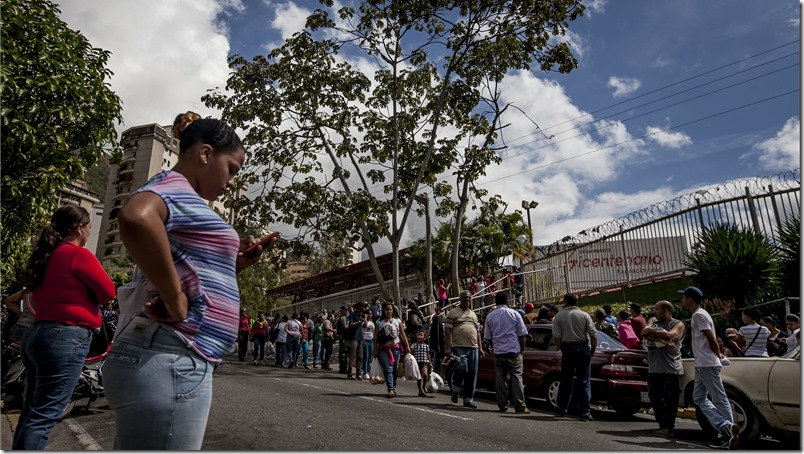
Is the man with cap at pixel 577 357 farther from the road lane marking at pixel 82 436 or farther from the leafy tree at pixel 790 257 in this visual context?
the road lane marking at pixel 82 436

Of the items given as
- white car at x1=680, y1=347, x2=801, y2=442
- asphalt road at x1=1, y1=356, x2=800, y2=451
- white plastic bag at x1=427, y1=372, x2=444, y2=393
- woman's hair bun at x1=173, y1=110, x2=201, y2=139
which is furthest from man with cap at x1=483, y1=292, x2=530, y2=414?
woman's hair bun at x1=173, y1=110, x2=201, y2=139

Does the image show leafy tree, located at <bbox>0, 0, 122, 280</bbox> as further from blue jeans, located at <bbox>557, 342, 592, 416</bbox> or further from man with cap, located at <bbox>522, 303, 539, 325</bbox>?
man with cap, located at <bbox>522, 303, 539, 325</bbox>

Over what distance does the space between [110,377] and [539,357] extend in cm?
876

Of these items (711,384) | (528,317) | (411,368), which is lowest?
(711,384)

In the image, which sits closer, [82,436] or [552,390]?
[82,436]

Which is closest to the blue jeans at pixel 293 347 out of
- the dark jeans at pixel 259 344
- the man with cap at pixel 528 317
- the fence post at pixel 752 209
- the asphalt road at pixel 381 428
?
the dark jeans at pixel 259 344

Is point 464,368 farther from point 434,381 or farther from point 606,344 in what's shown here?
point 606,344

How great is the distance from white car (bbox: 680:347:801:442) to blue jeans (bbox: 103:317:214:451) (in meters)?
6.53

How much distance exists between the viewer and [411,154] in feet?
60.6

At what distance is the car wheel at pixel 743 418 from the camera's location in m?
6.33

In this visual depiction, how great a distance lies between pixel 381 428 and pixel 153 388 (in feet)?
16.2

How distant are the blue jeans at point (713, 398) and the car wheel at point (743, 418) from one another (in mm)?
225

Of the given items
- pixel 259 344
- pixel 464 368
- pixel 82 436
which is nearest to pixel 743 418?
pixel 464 368

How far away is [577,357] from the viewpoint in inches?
324
